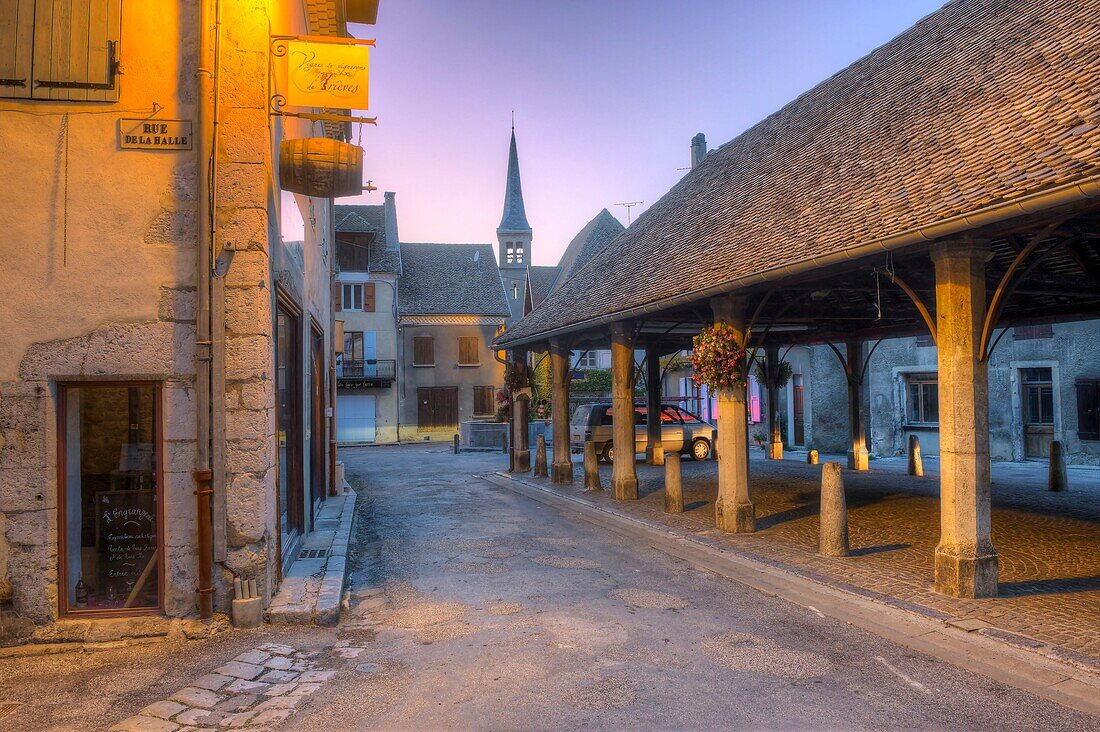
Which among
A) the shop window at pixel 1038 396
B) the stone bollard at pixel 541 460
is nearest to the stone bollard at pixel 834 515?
the stone bollard at pixel 541 460

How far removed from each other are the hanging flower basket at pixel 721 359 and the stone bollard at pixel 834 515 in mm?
1981

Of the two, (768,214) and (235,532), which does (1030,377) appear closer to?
(768,214)

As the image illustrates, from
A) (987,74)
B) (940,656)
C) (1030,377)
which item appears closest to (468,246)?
(1030,377)

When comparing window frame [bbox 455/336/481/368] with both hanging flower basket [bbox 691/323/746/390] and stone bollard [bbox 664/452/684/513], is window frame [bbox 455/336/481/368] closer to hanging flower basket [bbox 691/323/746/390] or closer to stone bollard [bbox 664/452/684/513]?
stone bollard [bbox 664/452/684/513]

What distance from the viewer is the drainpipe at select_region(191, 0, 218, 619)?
5816 millimetres

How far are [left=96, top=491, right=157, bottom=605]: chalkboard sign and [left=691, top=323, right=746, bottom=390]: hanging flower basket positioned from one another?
6.24 meters

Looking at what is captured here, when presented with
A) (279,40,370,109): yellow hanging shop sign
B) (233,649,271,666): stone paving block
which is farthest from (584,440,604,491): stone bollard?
(233,649,271,666): stone paving block

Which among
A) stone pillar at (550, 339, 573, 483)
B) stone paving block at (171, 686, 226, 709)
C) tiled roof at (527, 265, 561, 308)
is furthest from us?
tiled roof at (527, 265, 561, 308)

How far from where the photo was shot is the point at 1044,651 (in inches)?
192

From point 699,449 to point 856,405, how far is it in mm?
5250

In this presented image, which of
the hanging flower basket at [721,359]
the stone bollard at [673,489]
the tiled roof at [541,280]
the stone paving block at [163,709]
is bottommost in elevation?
the stone paving block at [163,709]

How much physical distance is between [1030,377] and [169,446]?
727 inches

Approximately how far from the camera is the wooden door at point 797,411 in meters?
25.1

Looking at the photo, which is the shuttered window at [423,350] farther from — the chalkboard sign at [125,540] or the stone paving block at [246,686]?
the stone paving block at [246,686]
